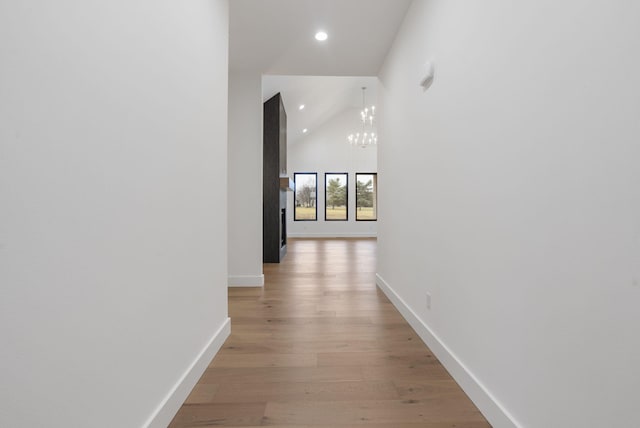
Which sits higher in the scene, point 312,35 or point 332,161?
point 312,35

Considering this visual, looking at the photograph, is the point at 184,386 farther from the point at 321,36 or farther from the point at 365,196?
the point at 365,196

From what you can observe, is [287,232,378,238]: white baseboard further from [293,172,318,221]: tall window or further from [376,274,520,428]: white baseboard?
[376,274,520,428]: white baseboard

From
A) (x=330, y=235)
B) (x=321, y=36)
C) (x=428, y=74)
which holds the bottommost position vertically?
(x=330, y=235)

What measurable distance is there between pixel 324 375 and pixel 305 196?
356 inches

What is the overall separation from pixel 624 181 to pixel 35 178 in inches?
55.2

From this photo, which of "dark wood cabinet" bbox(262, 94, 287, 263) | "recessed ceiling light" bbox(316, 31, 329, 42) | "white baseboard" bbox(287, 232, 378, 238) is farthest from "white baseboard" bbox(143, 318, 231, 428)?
"white baseboard" bbox(287, 232, 378, 238)

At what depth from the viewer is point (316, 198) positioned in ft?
35.0

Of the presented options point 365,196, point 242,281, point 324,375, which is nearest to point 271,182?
point 242,281

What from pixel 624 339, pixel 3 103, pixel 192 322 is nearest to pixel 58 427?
pixel 3 103

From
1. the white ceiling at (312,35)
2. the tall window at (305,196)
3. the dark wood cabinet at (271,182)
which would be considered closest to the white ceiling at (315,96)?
the dark wood cabinet at (271,182)

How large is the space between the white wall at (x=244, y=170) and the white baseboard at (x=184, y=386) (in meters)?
1.71

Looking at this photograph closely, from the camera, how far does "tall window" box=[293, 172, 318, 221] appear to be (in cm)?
1066

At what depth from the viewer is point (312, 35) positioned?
121 inches

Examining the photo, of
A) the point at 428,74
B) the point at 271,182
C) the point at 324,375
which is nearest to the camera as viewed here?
the point at 324,375
